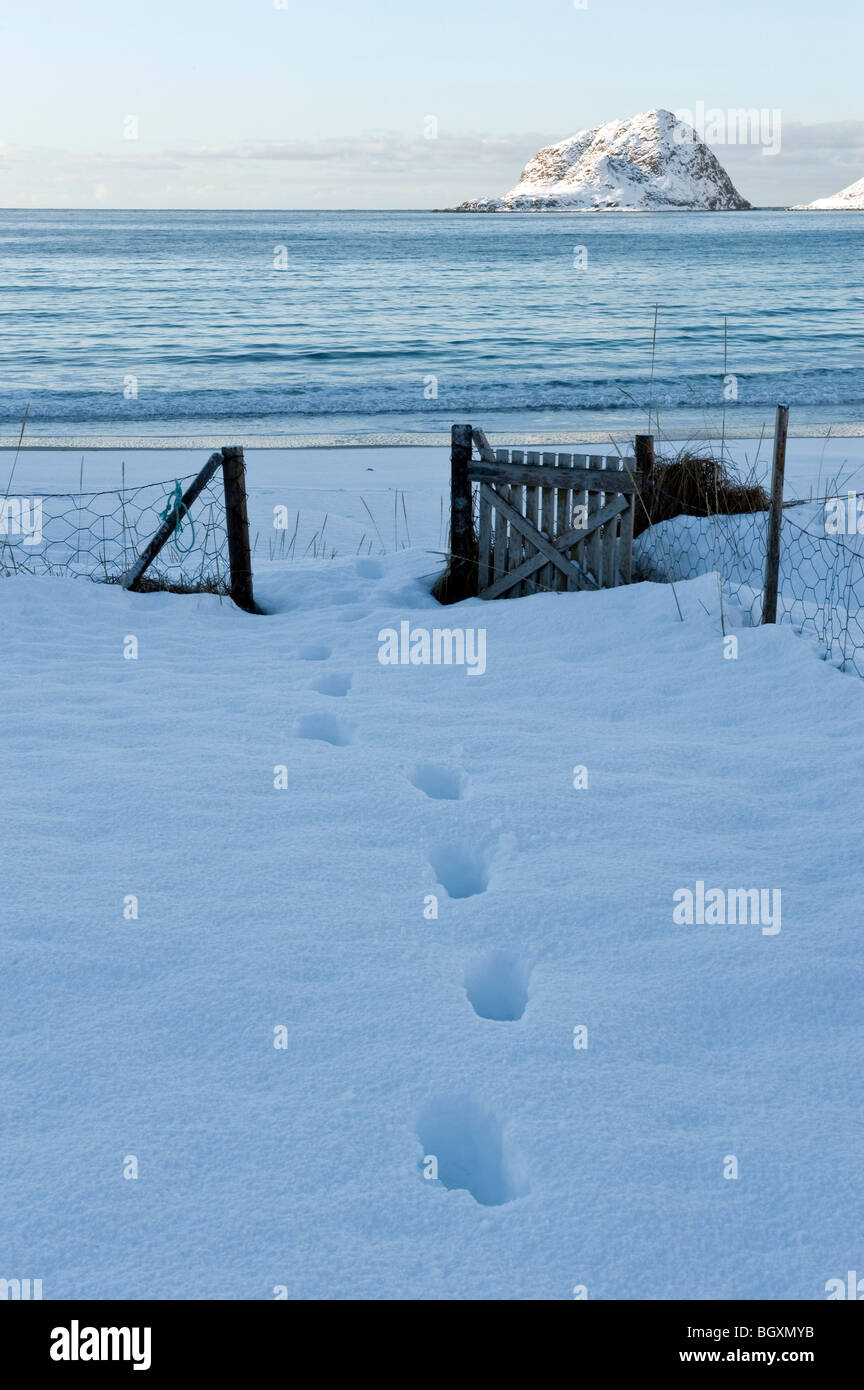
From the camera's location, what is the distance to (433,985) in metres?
3.18

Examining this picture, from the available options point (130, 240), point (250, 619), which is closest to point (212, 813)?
point (250, 619)

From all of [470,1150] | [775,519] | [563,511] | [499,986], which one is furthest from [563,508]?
[470,1150]

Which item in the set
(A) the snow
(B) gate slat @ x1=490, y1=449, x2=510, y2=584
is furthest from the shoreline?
(A) the snow

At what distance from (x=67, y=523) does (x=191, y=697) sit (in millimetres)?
4947

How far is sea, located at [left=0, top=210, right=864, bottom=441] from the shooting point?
18766 millimetres

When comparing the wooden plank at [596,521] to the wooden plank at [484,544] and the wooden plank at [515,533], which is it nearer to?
the wooden plank at [515,533]

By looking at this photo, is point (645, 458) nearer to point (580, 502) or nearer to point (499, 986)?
point (580, 502)

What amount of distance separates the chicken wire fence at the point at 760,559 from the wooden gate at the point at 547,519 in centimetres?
60

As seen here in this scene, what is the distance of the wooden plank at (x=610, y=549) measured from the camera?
697 cm

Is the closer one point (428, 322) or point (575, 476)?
point (575, 476)

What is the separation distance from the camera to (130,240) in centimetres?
7431

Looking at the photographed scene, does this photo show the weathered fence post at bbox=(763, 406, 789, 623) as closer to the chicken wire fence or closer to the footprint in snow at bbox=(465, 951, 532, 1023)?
the chicken wire fence

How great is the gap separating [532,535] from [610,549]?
24.0 inches

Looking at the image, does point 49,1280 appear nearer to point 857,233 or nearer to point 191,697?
point 191,697
